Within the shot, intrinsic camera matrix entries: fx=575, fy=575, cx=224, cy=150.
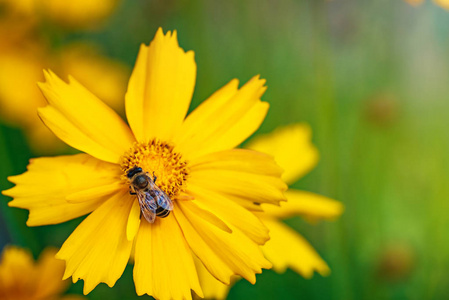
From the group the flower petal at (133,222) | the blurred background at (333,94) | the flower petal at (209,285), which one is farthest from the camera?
the blurred background at (333,94)

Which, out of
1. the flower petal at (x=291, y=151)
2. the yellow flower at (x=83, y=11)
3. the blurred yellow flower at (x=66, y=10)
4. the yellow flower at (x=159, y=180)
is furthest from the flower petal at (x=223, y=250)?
the yellow flower at (x=83, y=11)

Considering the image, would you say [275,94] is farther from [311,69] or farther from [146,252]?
[146,252]

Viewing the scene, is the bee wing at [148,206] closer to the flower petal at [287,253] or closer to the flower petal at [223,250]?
the flower petal at [223,250]

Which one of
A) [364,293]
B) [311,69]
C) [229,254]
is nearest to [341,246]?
[364,293]

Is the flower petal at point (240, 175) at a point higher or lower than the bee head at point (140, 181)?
higher

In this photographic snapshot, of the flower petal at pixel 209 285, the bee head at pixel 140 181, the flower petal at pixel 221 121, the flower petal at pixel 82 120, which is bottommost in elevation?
the flower petal at pixel 209 285

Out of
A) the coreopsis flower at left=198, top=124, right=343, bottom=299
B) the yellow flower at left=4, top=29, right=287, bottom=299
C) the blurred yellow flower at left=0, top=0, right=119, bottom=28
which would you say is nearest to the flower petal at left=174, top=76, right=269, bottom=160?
the yellow flower at left=4, top=29, right=287, bottom=299

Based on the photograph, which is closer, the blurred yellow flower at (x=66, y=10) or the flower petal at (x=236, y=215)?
the flower petal at (x=236, y=215)

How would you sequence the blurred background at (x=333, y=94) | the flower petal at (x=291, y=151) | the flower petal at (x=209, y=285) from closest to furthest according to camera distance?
the flower petal at (x=209, y=285), the flower petal at (x=291, y=151), the blurred background at (x=333, y=94)

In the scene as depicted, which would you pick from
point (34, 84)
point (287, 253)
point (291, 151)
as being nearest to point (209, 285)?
point (287, 253)

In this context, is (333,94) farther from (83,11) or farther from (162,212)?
(162,212)
